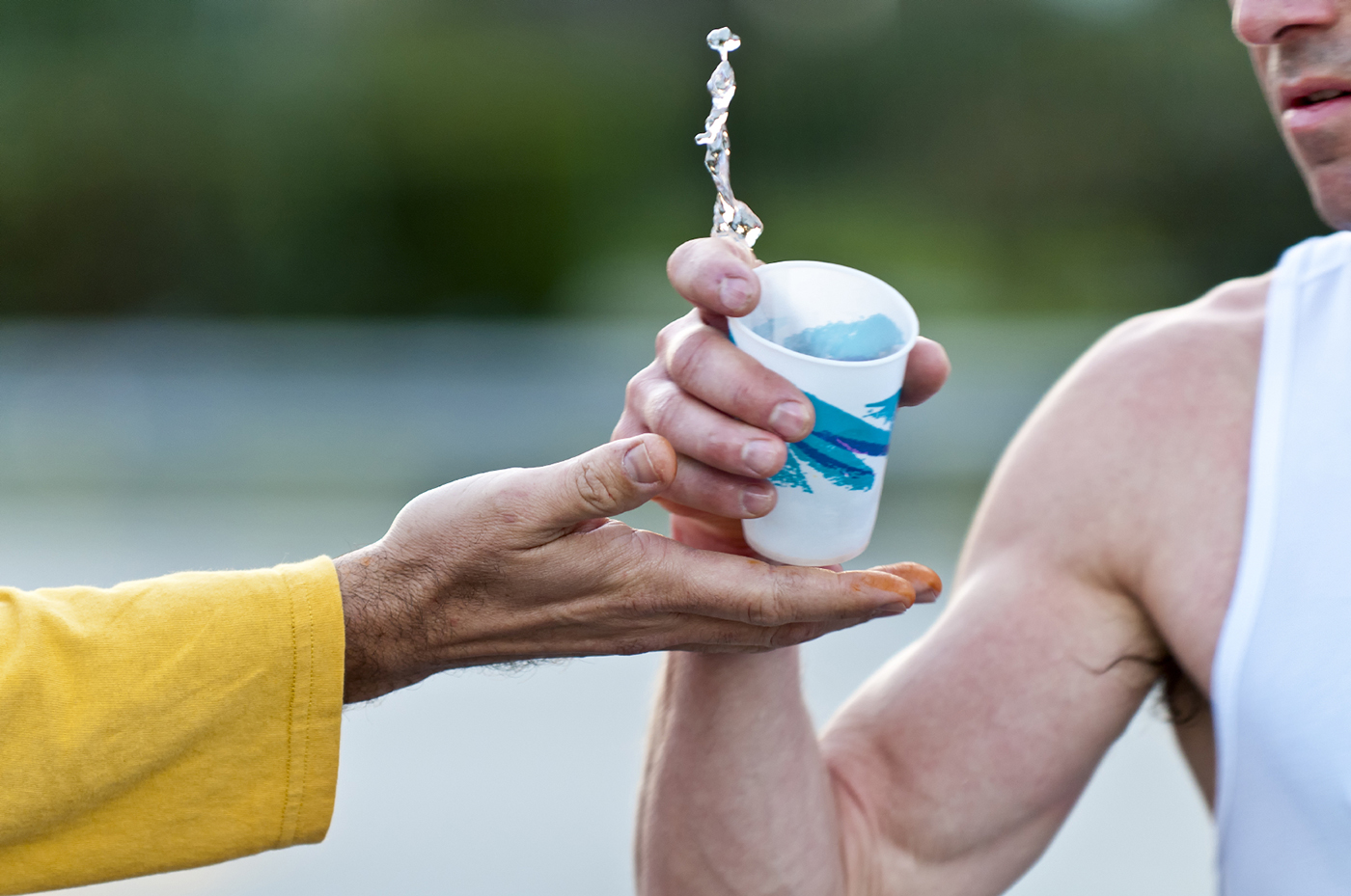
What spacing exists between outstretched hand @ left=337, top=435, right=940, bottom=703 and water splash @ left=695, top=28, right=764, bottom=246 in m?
0.28

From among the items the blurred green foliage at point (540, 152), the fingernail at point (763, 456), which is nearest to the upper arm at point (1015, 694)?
the fingernail at point (763, 456)

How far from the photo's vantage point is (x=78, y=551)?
22.5 feet

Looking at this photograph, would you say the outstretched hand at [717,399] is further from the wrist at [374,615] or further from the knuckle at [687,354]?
the wrist at [374,615]

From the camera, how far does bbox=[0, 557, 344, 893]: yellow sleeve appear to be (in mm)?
1181

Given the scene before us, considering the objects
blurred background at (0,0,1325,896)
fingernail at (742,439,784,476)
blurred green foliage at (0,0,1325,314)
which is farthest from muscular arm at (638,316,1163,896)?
blurred green foliage at (0,0,1325,314)

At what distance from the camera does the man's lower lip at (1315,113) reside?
1451 millimetres

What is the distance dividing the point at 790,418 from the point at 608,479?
177 millimetres

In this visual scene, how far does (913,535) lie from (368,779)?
3.73m

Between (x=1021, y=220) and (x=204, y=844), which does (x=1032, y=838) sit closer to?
(x=204, y=844)

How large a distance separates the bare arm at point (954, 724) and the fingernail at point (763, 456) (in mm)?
244

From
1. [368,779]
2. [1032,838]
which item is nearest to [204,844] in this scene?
[1032,838]

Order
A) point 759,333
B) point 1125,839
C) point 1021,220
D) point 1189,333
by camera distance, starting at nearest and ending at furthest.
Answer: point 759,333 → point 1189,333 → point 1125,839 → point 1021,220

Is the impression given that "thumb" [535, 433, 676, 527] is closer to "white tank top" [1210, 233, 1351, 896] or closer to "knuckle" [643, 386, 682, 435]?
"knuckle" [643, 386, 682, 435]

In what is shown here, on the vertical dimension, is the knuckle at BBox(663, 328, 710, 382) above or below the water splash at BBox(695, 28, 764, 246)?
below
